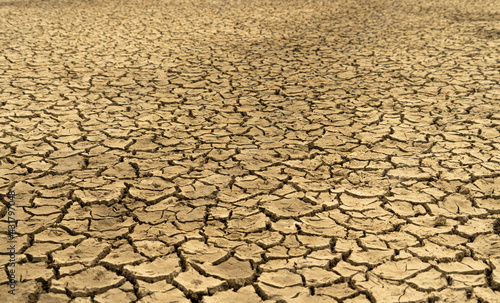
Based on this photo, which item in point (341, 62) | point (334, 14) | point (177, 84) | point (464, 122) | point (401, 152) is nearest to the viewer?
point (401, 152)

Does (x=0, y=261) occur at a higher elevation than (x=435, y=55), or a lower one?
lower

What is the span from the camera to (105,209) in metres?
3.16

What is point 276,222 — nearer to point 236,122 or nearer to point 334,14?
point 236,122

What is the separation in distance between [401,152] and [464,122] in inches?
34.1

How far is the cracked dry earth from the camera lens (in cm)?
257

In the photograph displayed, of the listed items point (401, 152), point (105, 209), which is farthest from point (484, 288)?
point (105, 209)

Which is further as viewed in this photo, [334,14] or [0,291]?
[334,14]

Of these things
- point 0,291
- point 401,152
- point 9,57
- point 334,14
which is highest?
point 334,14

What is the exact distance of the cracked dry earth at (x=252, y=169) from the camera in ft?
8.43

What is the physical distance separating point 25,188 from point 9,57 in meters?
3.58

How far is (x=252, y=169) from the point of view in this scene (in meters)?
3.66

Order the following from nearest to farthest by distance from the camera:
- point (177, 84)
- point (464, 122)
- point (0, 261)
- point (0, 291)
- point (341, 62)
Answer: point (0, 291) → point (0, 261) → point (464, 122) → point (177, 84) → point (341, 62)

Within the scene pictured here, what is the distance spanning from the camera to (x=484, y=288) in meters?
2.46

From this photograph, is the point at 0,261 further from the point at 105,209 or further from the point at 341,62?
the point at 341,62
